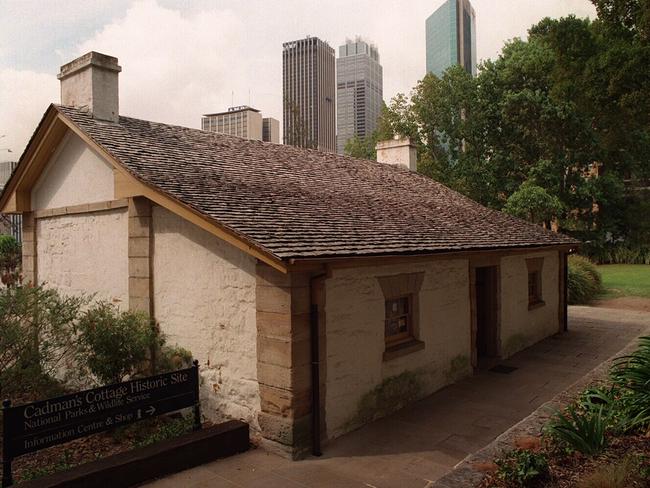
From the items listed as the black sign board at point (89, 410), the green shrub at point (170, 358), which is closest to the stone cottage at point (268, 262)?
the green shrub at point (170, 358)

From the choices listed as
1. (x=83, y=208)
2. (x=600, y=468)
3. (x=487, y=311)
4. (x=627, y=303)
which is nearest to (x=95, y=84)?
(x=83, y=208)

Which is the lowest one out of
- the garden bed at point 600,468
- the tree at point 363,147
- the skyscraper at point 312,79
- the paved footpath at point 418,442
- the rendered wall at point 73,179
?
the paved footpath at point 418,442

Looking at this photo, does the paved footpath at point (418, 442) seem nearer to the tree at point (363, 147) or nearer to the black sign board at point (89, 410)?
the black sign board at point (89, 410)

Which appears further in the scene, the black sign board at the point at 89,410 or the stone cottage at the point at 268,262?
the stone cottage at the point at 268,262

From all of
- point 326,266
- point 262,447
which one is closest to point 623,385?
point 326,266

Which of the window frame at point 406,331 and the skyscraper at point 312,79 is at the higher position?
the skyscraper at point 312,79

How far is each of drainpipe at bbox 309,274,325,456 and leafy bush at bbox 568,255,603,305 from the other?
16606mm

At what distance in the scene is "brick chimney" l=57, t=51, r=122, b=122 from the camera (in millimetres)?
10180

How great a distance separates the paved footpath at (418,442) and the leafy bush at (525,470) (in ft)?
4.99

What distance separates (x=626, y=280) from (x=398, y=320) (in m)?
20.0

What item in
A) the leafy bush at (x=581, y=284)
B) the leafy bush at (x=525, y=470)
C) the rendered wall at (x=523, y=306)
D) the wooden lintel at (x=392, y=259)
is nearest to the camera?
the leafy bush at (x=525, y=470)

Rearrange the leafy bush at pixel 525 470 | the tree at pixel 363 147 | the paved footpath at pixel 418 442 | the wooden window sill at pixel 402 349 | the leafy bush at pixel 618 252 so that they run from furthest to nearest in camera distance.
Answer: the tree at pixel 363 147 → the leafy bush at pixel 618 252 → the wooden window sill at pixel 402 349 → the paved footpath at pixel 418 442 → the leafy bush at pixel 525 470

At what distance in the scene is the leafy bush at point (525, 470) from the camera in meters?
4.33

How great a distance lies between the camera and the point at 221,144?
1174cm
